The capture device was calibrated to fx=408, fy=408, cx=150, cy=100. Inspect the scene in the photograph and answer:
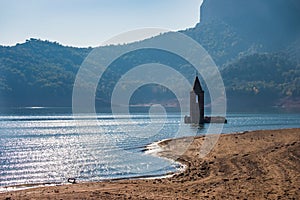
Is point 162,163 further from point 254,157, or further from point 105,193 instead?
point 105,193

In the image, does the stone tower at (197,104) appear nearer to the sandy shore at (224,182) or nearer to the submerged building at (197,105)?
the submerged building at (197,105)

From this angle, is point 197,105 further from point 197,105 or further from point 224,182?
point 224,182

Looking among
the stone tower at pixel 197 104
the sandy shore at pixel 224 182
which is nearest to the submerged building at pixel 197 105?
the stone tower at pixel 197 104

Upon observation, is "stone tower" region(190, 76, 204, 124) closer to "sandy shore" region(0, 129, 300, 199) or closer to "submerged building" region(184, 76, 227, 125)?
"submerged building" region(184, 76, 227, 125)

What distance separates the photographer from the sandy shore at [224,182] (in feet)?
62.1

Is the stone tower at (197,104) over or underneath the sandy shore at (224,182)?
over

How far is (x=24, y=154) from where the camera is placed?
45.0 metres

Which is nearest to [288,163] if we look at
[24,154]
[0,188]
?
[0,188]

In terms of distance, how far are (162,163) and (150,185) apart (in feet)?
38.4

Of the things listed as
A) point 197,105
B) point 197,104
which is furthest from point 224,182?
point 197,105

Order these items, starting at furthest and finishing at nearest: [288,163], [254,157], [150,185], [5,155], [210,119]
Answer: [210,119]
[5,155]
[254,157]
[288,163]
[150,185]

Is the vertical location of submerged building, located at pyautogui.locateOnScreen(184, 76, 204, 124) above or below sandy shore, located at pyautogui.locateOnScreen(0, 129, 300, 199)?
above

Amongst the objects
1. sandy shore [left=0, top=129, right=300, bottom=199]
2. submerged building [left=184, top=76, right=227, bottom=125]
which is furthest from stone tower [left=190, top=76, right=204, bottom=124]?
sandy shore [left=0, top=129, right=300, bottom=199]

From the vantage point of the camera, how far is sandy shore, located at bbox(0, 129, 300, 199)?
1894 centimetres
